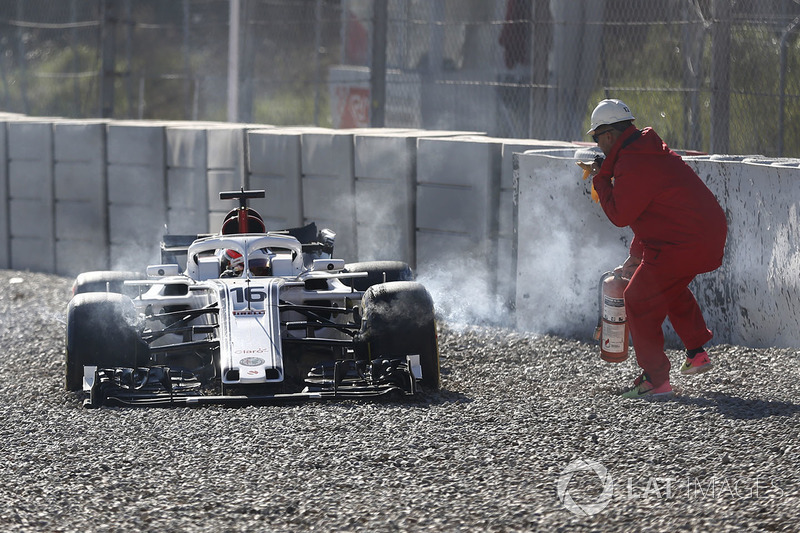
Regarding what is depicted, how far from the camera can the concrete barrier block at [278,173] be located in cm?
1291

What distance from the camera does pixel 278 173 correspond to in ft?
43.0

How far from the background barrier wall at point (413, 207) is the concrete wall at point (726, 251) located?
0.04ft

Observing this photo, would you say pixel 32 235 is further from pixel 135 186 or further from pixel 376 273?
pixel 376 273

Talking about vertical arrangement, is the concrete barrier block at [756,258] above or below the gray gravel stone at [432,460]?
above

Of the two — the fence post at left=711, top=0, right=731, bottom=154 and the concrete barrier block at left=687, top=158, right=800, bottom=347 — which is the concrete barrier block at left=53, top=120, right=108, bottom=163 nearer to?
the fence post at left=711, top=0, right=731, bottom=154

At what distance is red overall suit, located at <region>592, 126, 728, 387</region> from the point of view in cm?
791

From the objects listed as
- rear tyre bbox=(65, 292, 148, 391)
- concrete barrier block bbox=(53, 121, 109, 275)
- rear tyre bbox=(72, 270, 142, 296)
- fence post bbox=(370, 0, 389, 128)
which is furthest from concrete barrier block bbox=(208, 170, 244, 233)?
rear tyre bbox=(65, 292, 148, 391)

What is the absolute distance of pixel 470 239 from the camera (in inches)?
454

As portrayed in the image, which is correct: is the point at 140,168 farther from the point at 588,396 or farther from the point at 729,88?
the point at 588,396

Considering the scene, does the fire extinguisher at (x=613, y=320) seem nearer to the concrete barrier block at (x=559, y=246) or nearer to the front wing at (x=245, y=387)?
the front wing at (x=245, y=387)

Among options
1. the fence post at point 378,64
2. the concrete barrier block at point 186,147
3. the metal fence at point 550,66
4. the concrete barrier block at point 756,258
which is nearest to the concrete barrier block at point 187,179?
the concrete barrier block at point 186,147

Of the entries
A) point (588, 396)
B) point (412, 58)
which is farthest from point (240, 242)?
point (412, 58)

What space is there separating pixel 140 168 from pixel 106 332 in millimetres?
6342

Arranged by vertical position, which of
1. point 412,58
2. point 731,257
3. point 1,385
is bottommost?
point 1,385
